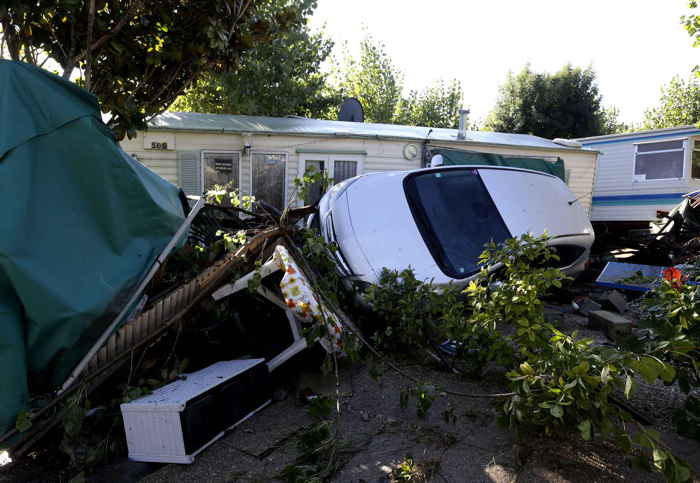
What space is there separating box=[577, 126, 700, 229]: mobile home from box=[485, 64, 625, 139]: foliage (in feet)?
44.3

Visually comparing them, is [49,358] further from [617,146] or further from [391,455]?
[617,146]

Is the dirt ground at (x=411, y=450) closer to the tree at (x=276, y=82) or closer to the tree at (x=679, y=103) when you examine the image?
the tree at (x=276, y=82)

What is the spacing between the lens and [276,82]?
719 inches

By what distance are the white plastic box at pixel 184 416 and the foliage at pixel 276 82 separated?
15.7 metres

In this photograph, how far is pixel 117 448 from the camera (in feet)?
9.19

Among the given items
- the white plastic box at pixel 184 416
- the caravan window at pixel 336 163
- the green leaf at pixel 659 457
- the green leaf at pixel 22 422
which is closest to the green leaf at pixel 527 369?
the green leaf at pixel 659 457

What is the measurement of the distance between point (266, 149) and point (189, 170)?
1.46 meters

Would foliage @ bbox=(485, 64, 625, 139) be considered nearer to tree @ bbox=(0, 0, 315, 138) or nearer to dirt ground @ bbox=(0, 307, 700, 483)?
tree @ bbox=(0, 0, 315, 138)

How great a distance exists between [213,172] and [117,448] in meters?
6.87

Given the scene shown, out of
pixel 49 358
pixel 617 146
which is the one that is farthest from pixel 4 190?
pixel 617 146

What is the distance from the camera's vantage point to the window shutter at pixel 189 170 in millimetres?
8875

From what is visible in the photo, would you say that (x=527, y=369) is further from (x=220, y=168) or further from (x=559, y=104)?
(x=559, y=104)

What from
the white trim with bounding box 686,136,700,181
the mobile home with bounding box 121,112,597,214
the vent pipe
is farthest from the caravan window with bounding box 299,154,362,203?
the white trim with bounding box 686,136,700,181

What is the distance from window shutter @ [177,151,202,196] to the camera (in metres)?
→ 8.88
